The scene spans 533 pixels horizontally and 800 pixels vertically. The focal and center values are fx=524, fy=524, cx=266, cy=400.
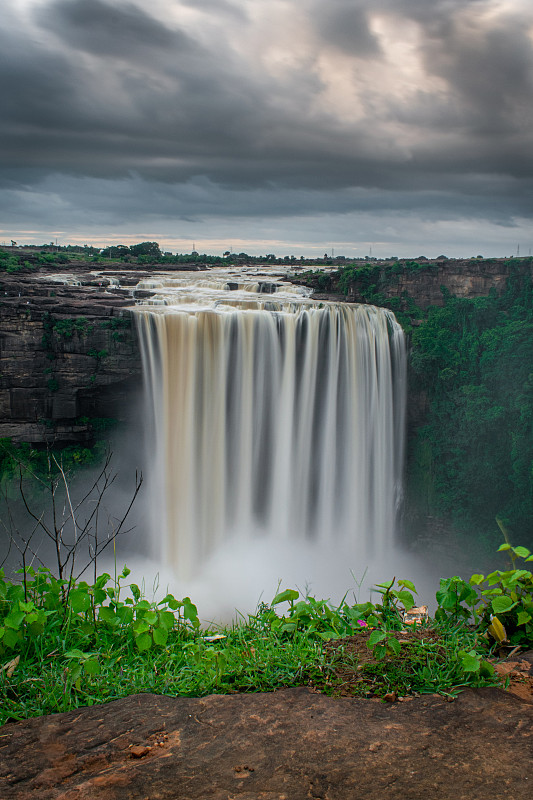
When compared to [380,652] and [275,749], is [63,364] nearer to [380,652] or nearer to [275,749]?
[380,652]

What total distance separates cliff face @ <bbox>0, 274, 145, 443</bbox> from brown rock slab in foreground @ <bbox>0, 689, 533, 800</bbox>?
1424 cm

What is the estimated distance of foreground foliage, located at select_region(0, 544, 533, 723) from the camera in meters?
2.84

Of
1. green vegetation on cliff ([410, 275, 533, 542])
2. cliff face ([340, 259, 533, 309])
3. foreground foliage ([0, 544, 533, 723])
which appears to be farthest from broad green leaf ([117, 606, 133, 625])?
cliff face ([340, 259, 533, 309])

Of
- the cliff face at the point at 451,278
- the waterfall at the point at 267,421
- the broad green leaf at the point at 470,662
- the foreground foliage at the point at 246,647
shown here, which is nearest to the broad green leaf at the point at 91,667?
the foreground foliage at the point at 246,647

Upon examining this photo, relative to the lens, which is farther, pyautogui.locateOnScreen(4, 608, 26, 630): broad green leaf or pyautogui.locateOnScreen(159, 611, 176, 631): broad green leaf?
pyautogui.locateOnScreen(159, 611, 176, 631): broad green leaf

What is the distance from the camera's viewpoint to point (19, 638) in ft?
9.99

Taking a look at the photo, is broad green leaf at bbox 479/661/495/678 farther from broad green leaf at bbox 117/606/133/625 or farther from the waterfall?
the waterfall

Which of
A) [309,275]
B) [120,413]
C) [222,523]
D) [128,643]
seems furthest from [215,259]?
[128,643]

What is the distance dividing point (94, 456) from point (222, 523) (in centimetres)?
486

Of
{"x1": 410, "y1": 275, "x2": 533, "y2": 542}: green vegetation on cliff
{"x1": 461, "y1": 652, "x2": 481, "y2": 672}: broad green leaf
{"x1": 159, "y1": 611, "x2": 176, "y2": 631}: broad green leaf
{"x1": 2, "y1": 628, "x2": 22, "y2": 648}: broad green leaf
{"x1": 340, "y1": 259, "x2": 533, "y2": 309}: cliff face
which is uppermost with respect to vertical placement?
{"x1": 340, "y1": 259, "x2": 533, "y2": 309}: cliff face

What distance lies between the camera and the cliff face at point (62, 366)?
16078 mm

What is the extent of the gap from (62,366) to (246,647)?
14804 mm

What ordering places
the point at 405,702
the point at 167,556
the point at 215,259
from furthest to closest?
the point at 215,259 < the point at 167,556 < the point at 405,702

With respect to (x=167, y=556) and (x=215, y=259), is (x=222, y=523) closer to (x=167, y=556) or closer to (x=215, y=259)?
(x=167, y=556)
